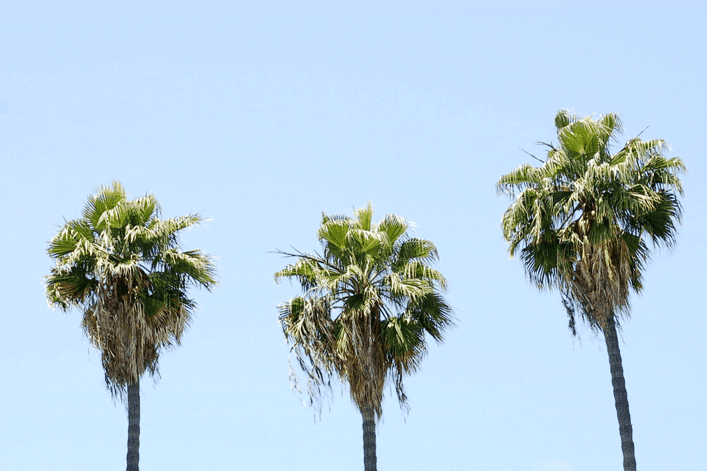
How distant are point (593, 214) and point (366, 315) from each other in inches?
227

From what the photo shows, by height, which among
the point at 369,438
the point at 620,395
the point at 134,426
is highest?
the point at 134,426

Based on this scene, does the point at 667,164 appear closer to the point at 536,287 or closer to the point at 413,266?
the point at 536,287

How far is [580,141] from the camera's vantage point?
2530cm

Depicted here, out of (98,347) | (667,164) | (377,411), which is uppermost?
(667,164)

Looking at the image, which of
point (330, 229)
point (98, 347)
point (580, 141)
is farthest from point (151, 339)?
point (580, 141)

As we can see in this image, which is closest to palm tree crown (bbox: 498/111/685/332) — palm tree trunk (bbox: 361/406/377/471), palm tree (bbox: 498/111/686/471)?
palm tree (bbox: 498/111/686/471)

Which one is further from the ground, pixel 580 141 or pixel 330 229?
pixel 580 141

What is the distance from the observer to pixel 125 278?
25.1m

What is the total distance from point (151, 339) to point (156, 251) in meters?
2.27

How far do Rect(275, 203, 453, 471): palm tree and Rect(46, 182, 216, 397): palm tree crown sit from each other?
9.12ft

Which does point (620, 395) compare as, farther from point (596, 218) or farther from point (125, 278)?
point (125, 278)

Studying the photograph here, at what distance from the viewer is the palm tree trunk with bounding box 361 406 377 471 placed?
23984 mm

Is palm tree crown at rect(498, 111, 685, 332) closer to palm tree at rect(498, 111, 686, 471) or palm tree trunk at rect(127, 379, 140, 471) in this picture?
palm tree at rect(498, 111, 686, 471)

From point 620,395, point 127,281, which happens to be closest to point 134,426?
point 127,281
